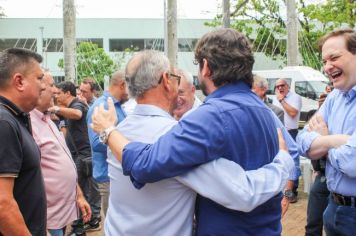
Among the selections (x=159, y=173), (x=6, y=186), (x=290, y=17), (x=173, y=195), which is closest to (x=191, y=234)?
(x=173, y=195)

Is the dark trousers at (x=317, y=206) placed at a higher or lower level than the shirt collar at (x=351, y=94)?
lower

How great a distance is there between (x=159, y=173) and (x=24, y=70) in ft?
3.97

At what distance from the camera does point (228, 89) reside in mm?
2012

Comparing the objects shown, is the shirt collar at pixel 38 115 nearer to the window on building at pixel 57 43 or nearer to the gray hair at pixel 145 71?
the gray hair at pixel 145 71

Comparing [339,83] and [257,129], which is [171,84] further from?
[339,83]

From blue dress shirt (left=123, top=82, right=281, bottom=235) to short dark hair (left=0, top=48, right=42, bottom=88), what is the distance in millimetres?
1020

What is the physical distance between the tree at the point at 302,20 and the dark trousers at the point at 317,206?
22.9 metres

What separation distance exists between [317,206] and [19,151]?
3087mm

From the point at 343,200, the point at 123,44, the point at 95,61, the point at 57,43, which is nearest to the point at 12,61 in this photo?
the point at 343,200

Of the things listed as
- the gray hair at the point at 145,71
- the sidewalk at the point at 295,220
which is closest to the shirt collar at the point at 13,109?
the gray hair at the point at 145,71

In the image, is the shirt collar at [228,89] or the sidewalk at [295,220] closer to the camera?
the shirt collar at [228,89]

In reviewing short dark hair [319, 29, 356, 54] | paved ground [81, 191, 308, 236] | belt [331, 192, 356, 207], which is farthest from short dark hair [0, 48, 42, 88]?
paved ground [81, 191, 308, 236]

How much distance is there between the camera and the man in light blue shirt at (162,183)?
6.04 feet

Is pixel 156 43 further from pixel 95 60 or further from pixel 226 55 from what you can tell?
pixel 226 55
